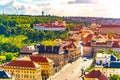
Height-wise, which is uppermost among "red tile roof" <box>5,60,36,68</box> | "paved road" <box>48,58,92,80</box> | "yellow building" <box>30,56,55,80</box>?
"red tile roof" <box>5,60,36,68</box>

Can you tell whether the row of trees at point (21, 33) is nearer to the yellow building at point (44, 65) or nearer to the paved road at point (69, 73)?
the paved road at point (69, 73)

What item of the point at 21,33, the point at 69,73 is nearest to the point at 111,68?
the point at 69,73

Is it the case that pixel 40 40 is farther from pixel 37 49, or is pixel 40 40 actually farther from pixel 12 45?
pixel 37 49

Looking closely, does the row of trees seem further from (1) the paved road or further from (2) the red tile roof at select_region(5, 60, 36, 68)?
(2) the red tile roof at select_region(5, 60, 36, 68)

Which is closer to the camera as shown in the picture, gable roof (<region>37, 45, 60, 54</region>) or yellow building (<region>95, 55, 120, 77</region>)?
yellow building (<region>95, 55, 120, 77</region>)

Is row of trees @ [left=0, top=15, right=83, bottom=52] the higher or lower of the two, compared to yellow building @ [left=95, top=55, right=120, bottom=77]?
lower

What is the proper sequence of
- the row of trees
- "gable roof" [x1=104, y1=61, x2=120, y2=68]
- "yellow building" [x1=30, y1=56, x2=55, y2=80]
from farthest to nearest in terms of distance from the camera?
the row of trees < "yellow building" [x1=30, y1=56, x2=55, y2=80] < "gable roof" [x1=104, y1=61, x2=120, y2=68]

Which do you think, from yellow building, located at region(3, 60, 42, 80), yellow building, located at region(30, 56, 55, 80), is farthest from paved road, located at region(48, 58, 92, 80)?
yellow building, located at region(3, 60, 42, 80)

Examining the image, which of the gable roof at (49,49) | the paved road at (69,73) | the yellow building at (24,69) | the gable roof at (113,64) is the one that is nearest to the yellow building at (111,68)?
the gable roof at (113,64)

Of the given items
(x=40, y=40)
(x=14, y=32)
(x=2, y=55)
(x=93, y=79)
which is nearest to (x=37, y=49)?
(x=2, y=55)
